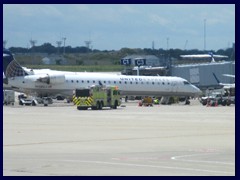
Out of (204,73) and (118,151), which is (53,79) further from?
(118,151)

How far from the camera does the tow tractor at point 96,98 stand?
220 feet

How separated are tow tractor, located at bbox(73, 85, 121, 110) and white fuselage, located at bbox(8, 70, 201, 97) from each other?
1659cm

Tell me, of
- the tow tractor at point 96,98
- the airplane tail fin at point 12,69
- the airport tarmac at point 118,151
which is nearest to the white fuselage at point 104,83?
the airplane tail fin at point 12,69

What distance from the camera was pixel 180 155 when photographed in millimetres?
22016

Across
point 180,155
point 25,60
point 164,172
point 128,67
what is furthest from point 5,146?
point 25,60

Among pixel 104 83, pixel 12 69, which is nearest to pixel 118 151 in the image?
pixel 12 69

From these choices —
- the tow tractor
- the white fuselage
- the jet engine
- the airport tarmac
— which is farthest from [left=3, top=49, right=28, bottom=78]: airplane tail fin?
the airport tarmac

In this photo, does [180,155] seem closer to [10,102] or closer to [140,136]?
[140,136]

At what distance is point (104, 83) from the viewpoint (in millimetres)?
90188

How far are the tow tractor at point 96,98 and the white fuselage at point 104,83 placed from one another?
16593 mm

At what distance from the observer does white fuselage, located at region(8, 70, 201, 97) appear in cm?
8688

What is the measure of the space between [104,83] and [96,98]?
2206cm

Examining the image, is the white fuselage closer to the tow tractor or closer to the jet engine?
the jet engine

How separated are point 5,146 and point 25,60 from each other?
154918 mm
